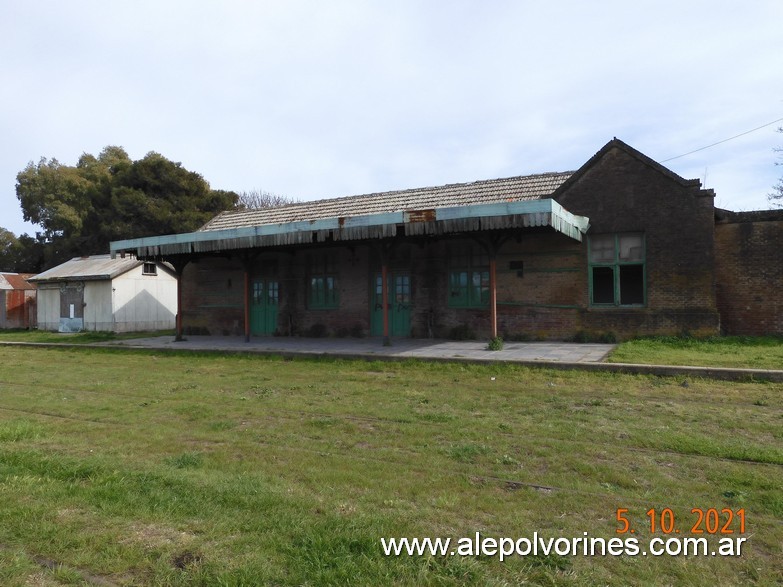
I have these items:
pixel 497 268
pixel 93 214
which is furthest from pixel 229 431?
pixel 93 214

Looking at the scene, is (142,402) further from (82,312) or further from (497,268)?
(82,312)

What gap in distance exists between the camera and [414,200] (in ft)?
59.7

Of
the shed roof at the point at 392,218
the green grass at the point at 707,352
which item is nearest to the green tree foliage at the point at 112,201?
the shed roof at the point at 392,218

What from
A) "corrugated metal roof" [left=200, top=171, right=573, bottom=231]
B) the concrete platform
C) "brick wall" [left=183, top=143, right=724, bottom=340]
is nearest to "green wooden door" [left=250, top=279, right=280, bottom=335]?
the concrete platform

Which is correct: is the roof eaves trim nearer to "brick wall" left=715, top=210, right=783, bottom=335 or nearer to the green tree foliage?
"brick wall" left=715, top=210, right=783, bottom=335

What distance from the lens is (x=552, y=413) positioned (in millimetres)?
6824

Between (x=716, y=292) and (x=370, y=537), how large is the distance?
13.6m

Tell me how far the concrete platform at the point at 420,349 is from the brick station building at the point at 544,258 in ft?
2.80

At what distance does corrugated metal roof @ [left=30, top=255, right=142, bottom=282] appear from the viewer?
24.4 metres

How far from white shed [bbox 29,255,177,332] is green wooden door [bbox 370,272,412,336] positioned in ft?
42.3

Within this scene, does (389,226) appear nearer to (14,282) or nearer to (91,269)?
(91,269)

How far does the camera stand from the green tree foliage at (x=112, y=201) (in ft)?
112

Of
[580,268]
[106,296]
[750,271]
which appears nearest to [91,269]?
[106,296]

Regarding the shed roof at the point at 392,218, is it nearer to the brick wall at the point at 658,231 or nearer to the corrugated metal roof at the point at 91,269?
the brick wall at the point at 658,231
